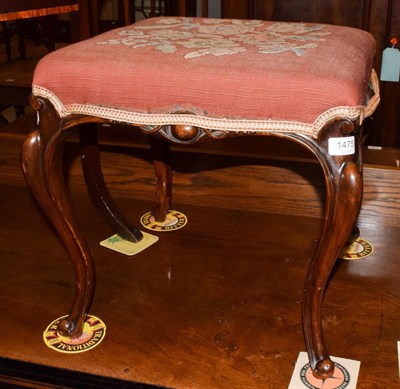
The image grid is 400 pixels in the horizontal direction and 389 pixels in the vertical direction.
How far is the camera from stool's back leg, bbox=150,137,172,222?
58.6 inches

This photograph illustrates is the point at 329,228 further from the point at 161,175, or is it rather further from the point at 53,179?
the point at 161,175

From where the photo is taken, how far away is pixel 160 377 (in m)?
1.08

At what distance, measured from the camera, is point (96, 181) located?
139cm

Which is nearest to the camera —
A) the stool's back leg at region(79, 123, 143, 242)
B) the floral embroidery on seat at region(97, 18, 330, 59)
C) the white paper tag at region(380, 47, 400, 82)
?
the floral embroidery on seat at region(97, 18, 330, 59)

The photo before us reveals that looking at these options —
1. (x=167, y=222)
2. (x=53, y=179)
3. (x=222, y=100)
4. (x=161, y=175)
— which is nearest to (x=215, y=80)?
(x=222, y=100)

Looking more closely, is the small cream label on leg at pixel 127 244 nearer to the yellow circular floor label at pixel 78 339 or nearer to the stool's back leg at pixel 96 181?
the stool's back leg at pixel 96 181

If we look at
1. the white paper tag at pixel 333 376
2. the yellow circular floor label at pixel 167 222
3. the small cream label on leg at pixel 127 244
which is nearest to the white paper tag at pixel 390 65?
the yellow circular floor label at pixel 167 222

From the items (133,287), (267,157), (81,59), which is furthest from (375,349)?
(81,59)

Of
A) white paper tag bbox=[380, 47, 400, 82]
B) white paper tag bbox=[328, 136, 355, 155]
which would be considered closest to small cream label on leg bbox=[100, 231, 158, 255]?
white paper tag bbox=[328, 136, 355, 155]

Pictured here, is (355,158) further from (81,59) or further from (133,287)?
(133,287)

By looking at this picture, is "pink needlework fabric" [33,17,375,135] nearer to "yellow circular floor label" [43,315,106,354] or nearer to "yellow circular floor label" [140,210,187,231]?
"yellow circular floor label" [43,315,106,354]

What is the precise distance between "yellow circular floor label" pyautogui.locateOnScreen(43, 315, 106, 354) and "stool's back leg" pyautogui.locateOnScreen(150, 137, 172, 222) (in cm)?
42

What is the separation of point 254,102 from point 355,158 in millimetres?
166

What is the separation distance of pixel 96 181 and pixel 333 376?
25.5 inches
